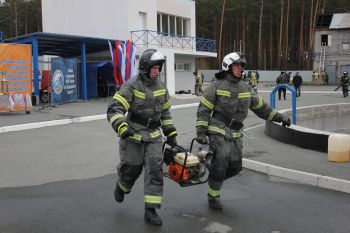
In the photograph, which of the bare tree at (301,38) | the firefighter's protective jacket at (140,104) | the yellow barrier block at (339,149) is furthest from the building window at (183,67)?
the bare tree at (301,38)

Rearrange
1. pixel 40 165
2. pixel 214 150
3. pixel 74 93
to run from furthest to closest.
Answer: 1. pixel 74 93
2. pixel 40 165
3. pixel 214 150

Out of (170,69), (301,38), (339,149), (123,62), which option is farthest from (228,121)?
(301,38)

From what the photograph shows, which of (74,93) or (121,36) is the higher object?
(121,36)

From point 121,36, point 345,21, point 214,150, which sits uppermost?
point 345,21

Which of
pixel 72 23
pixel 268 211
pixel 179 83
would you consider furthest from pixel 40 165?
pixel 179 83

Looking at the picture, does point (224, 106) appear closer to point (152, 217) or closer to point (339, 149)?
point (152, 217)

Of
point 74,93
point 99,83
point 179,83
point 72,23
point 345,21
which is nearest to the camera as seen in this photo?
point 74,93

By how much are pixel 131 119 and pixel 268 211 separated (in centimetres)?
206

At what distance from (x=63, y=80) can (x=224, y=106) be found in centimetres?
1720

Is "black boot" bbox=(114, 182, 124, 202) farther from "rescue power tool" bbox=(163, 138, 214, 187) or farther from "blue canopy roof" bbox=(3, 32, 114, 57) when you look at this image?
"blue canopy roof" bbox=(3, 32, 114, 57)

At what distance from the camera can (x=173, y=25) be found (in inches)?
1299

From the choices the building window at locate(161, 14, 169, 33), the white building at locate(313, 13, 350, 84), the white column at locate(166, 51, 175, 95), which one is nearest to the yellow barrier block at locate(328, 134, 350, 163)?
the white column at locate(166, 51, 175, 95)

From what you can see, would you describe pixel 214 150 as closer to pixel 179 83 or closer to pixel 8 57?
pixel 8 57

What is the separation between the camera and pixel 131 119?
5.07 m
